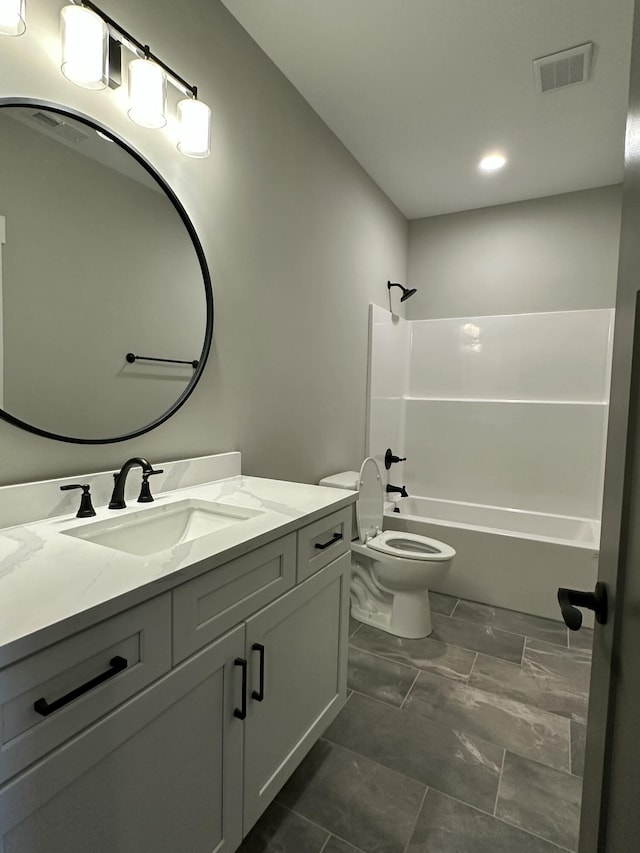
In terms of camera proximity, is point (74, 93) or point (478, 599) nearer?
point (74, 93)

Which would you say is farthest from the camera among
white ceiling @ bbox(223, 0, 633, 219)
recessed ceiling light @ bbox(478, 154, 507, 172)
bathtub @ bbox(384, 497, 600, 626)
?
recessed ceiling light @ bbox(478, 154, 507, 172)

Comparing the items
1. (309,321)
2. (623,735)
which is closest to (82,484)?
(623,735)

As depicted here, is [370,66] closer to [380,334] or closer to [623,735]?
[380,334]

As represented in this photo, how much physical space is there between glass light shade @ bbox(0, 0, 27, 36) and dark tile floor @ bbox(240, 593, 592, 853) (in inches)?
84.2

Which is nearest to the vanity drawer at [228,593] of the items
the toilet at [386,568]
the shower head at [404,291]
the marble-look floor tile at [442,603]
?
the toilet at [386,568]

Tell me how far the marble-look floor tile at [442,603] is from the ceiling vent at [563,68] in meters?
2.79

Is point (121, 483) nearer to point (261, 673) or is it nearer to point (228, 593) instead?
point (228, 593)

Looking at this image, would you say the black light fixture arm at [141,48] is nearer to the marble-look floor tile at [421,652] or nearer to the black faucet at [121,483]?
the black faucet at [121,483]

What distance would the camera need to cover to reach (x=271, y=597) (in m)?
1.12

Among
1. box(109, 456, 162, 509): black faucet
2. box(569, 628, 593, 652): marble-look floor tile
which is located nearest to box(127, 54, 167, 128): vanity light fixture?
box(109, 456, 162, 509): black faucet

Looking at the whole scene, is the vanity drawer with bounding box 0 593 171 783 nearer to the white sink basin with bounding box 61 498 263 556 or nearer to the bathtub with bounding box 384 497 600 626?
the white sink basin with bounding box 61 498 263 556

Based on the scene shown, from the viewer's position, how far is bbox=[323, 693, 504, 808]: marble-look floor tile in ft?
4.69

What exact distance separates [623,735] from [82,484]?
1.27m

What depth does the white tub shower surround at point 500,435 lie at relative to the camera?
8.91ft
